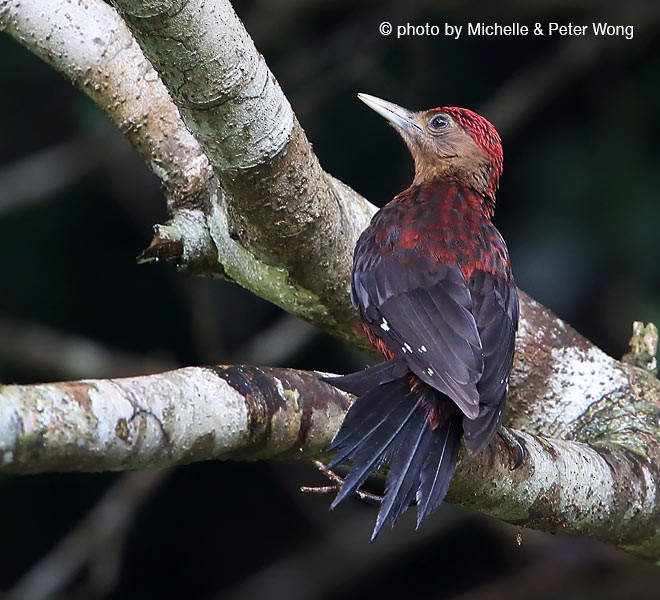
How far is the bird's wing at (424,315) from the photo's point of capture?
255 cm

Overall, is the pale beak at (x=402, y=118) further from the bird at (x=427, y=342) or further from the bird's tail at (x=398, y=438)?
the bird's tail at (x=398, y=438)

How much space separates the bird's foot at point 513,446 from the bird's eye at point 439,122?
165 centimetres

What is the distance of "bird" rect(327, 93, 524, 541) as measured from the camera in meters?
2.31

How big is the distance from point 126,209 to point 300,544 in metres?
1.84

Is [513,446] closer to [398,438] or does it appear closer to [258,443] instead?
[398,438]

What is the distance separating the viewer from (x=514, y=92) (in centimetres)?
503

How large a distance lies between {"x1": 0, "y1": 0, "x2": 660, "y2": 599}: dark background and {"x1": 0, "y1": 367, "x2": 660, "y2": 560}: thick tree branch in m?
2.01

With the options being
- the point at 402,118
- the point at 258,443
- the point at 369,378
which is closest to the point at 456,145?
the point at 402,118

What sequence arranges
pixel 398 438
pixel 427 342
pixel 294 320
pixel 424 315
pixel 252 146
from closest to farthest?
pixel 252 146
pixel 398 438
pixel 427 342
pixel 424 315
pixel 294 320

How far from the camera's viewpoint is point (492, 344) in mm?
2723

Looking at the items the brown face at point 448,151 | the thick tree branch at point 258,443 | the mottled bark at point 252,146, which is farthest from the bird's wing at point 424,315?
the brown face at point 448,151

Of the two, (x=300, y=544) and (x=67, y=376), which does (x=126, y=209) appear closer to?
(x=67, y=376)

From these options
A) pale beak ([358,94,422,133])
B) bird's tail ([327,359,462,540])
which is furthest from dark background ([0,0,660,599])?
bird's tail ([327,359,462,540])

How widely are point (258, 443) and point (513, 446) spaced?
64 centimetres
